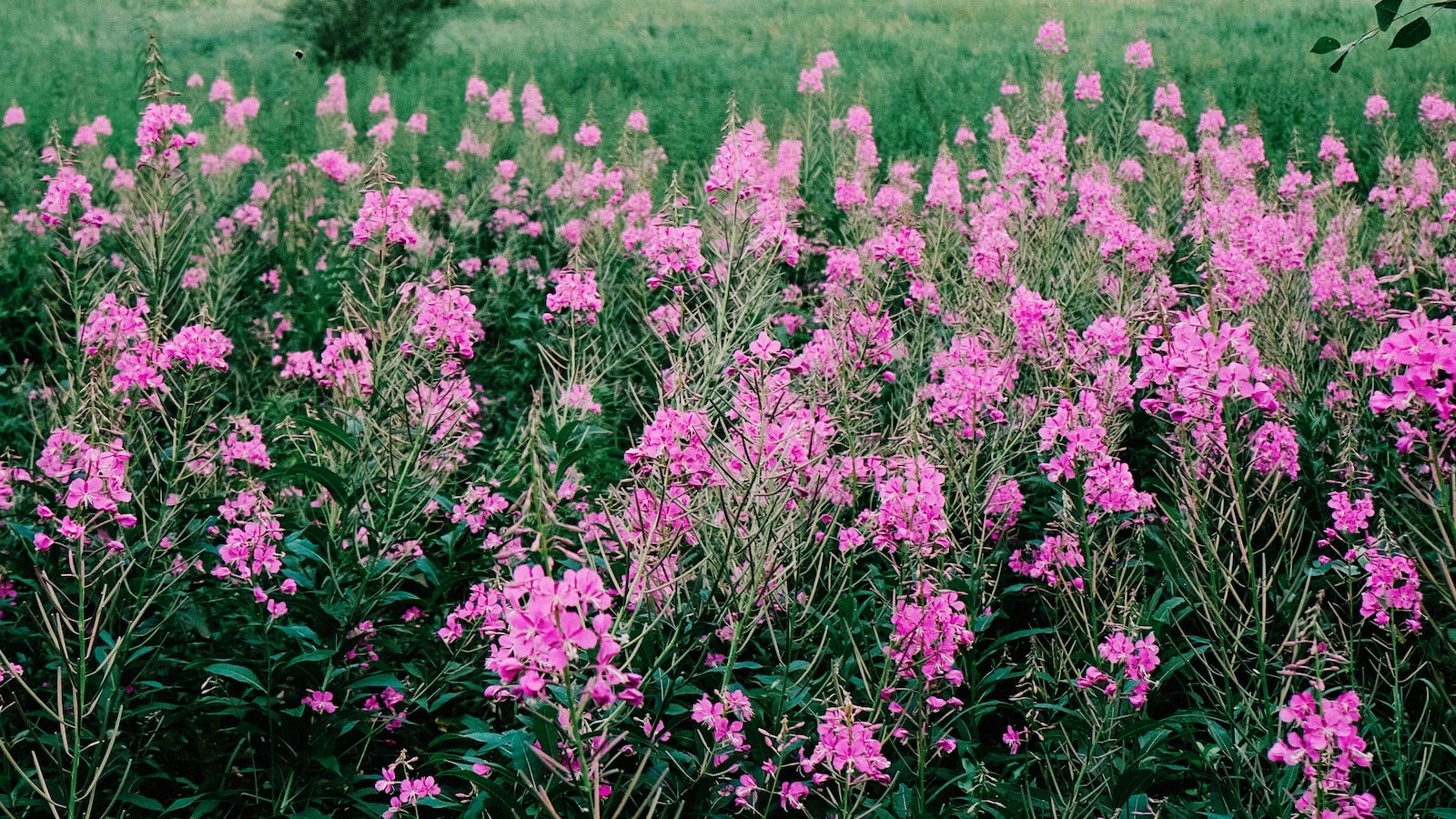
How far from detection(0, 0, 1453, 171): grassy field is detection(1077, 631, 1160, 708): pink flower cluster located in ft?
22.3

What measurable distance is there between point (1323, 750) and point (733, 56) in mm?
17486

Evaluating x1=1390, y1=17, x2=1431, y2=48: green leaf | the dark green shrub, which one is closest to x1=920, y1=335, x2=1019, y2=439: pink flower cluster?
x1=1390, y1=17, x2=1431, y2=48: green leaf

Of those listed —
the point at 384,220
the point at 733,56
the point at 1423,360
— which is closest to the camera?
the point at 1423,360

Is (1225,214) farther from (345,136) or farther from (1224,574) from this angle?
(345,136)

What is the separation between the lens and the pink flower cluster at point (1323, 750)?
68.1 inches

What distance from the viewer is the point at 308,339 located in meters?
5.86

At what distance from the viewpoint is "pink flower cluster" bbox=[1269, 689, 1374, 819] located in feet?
5.68

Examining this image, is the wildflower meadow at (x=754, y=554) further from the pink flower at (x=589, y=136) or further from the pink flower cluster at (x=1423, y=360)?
the pink flower at (x=589, y=136)

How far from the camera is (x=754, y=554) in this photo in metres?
2.36

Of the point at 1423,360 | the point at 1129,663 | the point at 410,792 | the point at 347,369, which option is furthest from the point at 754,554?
the point at 347,369

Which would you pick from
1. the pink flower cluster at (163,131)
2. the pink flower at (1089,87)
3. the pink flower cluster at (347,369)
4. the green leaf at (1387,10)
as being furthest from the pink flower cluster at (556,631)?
the pink flower at (1089,87)

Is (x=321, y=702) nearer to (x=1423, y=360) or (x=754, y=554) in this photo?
(x=754, y=554)

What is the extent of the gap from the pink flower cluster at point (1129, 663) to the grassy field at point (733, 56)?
267 inches

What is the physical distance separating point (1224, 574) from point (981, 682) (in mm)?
825
